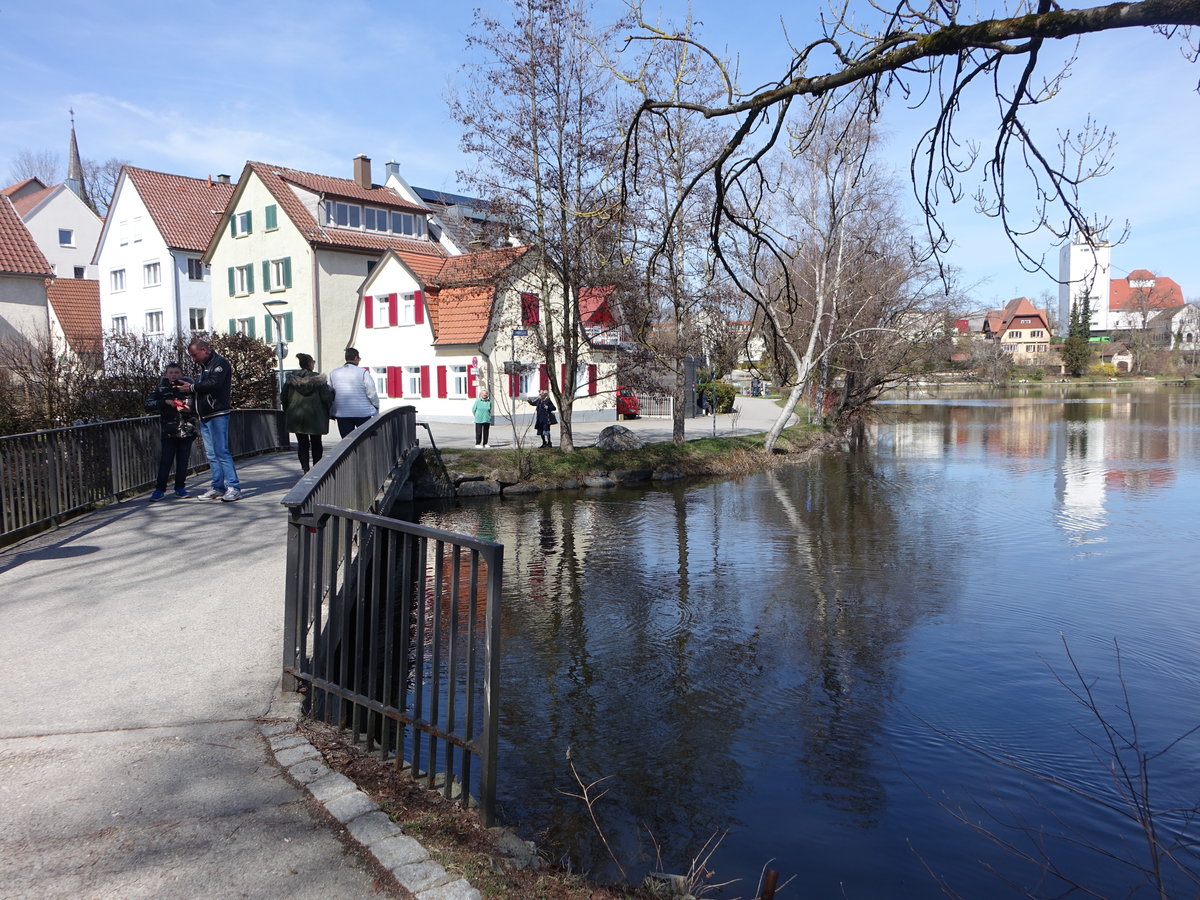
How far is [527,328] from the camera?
2144cm

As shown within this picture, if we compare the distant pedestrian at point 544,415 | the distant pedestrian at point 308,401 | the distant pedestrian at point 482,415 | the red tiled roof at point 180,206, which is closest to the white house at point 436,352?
the distant pedestrian at point 482,415

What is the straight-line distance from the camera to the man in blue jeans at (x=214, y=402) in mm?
10555

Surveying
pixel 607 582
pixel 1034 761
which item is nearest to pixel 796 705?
pixel 1034 761

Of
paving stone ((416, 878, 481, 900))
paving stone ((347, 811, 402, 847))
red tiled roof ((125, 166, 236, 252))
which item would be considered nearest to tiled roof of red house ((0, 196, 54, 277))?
red tiled roof ((125, 166, 236, 252))

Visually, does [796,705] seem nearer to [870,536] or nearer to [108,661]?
[108,661]

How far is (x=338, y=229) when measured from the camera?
40.6m

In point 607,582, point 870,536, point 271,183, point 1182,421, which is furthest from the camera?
point 271,183

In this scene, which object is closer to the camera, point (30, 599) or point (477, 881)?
point (477, 881)

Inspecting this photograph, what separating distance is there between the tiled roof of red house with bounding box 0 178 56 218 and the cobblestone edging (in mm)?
63730

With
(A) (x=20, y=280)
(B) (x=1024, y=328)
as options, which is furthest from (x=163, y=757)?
(B) (x=1024, y=328)

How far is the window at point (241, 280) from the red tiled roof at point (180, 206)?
9.49 feet

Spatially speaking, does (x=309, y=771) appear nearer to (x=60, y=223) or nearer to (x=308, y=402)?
(x=308, y=402)

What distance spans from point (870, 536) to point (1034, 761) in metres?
8.25

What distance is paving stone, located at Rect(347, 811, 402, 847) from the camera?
3.37 m
